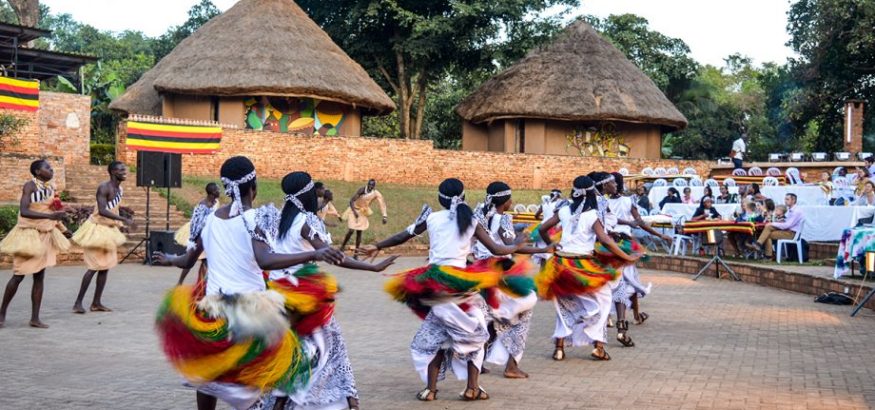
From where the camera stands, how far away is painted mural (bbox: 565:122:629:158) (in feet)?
135

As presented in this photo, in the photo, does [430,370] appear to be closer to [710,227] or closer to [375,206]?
[710,227]

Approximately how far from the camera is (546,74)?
133 ft

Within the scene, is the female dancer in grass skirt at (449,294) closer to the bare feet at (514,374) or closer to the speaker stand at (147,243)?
the bare feet at (514,374)

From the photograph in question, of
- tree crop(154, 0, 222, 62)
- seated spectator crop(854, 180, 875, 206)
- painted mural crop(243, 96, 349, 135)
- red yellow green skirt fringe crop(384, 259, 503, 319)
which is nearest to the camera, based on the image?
red yellow green skirt fringe crop(384, 259, 503, 319)

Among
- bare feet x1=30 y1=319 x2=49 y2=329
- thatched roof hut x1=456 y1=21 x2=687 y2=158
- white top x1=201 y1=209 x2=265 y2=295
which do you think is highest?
thatched roof hut x1=456 y1=21 x2=687 y2=158

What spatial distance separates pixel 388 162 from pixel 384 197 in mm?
4972

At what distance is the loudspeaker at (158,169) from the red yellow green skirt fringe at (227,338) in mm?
15215

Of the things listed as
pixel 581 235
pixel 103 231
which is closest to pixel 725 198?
pixel 581 235

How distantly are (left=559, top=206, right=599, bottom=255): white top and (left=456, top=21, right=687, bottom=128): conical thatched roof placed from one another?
30416 millimetres

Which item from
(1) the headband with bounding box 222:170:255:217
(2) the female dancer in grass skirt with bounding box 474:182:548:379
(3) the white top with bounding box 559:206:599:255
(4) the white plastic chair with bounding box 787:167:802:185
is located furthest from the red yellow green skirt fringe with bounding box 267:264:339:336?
(4) the white plastic chair with bounding box 787:167:802:185

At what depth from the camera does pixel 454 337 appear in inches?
273

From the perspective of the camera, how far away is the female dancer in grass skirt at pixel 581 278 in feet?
28.5

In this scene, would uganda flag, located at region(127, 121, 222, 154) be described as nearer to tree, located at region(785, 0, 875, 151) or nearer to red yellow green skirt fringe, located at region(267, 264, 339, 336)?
red yellow green skirt fringe, located at region(267, 264, 339, 336)

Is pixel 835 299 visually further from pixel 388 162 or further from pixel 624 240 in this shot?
pixel 388 162
